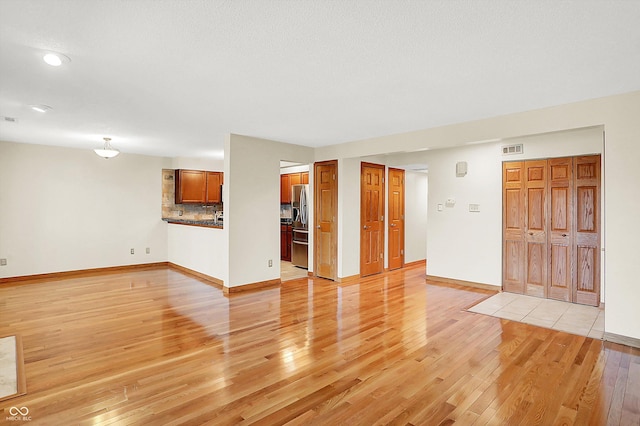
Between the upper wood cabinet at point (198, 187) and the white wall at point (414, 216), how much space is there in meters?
4.46

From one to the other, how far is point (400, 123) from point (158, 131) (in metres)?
3.47

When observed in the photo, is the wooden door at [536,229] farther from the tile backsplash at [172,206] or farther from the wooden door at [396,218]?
the tile backsplash at [172,206]

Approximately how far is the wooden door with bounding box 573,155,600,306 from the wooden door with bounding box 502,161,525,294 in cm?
66

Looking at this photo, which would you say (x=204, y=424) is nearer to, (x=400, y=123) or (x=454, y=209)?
(x=400, y=123)

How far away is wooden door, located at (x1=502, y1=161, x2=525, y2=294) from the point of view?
514 cm

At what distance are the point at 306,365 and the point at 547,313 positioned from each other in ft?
10.6

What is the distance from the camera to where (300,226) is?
7293 millimetres

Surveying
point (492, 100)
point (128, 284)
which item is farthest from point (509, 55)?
point (128, 284)

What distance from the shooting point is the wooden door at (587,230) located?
4.50 meters

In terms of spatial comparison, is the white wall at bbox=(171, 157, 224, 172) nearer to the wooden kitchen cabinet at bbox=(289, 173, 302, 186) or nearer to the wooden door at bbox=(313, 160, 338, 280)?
the wooden kitchen cabinet at bbox=(289, 173, 302, 186)

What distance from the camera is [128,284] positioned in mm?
5711

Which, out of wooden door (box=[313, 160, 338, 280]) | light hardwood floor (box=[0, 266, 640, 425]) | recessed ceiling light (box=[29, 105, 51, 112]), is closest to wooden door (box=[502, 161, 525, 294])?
light hardwood floor (box=[0, 266, 640, 425])

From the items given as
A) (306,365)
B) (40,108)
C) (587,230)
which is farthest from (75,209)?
(587,230)

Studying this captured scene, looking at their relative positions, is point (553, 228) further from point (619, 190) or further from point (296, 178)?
point (296, 178)
